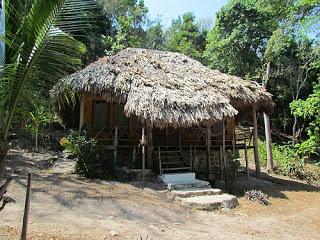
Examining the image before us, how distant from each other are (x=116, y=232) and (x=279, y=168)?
1268 cm

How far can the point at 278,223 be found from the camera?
26.9ft

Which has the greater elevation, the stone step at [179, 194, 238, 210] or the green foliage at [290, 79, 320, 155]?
the green foliage at [290, 79, 320, 155]

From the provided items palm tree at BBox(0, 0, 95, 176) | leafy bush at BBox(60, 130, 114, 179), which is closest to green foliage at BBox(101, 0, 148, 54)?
leafy bush at BBox(60, 130, 114, 179)

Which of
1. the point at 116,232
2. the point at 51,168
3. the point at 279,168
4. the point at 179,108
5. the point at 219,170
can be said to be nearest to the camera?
the point at 116,232

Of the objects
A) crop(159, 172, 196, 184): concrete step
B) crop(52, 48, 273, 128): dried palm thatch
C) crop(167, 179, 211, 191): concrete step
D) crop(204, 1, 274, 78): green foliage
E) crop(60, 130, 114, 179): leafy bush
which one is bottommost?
crop(167, 179, 211, 191): concrete step

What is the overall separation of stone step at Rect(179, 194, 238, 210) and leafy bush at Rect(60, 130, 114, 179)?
109 inches

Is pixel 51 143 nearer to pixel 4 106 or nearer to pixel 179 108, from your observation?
pixel 179 108

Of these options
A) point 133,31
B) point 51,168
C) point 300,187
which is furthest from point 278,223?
point 133,31

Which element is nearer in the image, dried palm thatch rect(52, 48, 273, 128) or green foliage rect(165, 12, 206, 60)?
dried palm thatch rect(52, 48, 273, 128)

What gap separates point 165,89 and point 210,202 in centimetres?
384

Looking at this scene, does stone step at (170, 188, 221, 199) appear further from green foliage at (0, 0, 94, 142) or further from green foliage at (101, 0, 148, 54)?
green foliage at (101, 0, 148, 54)

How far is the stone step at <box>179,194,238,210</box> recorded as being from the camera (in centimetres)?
888

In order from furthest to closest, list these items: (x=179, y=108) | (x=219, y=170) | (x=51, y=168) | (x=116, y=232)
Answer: (x=219, y=170) → (x=51, y=168) → (x=179, y=108) → (x=116, y=232)

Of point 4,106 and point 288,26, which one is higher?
point 288,26
